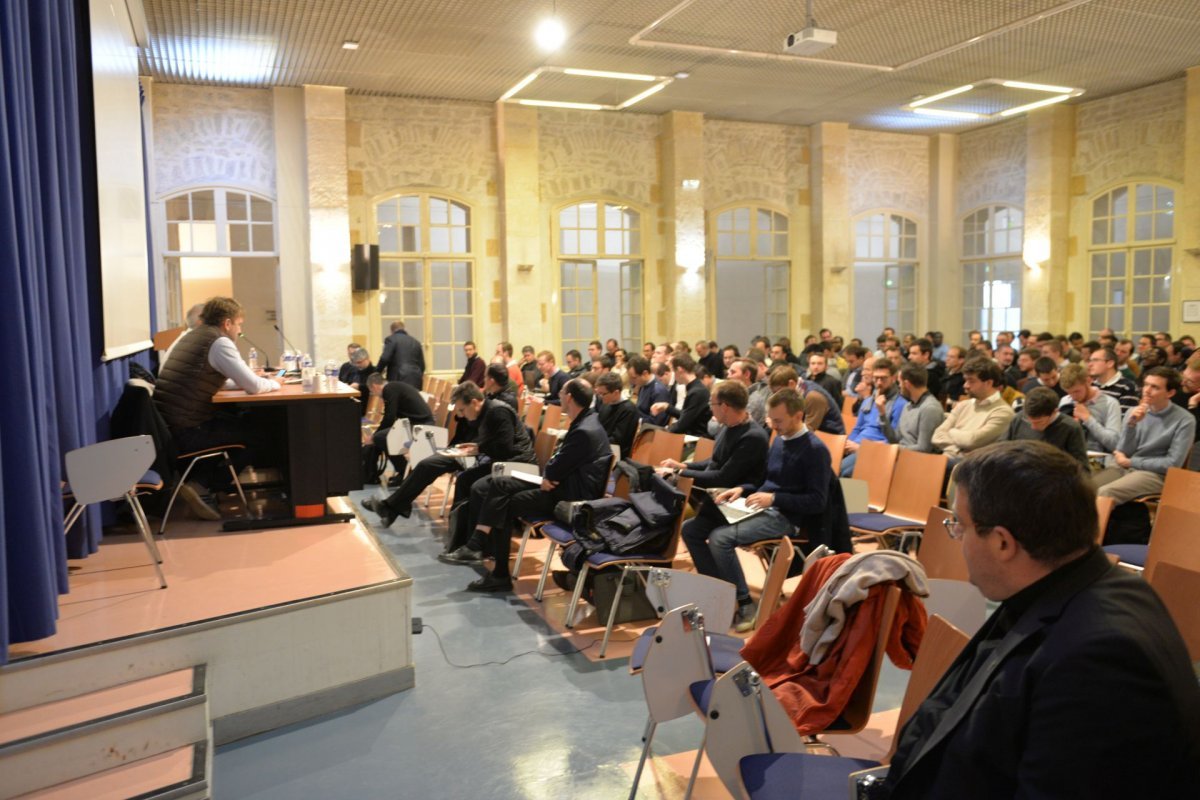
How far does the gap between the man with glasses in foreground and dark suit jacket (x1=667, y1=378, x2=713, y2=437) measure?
19.8 ft

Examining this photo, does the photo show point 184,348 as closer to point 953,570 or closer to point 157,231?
point 953,570

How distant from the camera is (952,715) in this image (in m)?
1.59

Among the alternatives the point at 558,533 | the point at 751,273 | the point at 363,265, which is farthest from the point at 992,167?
the point at 558,533

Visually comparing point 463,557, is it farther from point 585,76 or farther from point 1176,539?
point 585,76

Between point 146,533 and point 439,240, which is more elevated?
point 439,240

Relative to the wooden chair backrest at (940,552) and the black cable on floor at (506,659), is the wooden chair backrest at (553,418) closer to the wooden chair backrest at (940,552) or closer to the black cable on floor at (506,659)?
the black cable on floor at (506,659)

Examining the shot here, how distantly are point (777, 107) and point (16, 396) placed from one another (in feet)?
41.5

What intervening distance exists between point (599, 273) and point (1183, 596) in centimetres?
1209

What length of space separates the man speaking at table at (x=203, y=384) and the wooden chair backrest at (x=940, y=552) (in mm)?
3772

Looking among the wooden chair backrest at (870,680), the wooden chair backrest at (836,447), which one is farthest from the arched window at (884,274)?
the wooden chair backrest at (870,680)

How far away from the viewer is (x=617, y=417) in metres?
7.11

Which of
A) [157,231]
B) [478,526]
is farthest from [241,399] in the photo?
[157,231]

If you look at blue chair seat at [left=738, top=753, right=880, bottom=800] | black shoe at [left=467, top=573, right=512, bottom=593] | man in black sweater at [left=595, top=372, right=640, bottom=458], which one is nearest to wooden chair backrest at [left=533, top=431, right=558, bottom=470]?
man in black sweater at [left=595, top=372, right=640, bottom=458]

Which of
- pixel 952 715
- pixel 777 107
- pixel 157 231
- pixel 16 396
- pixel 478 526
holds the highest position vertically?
pixel 777 107
